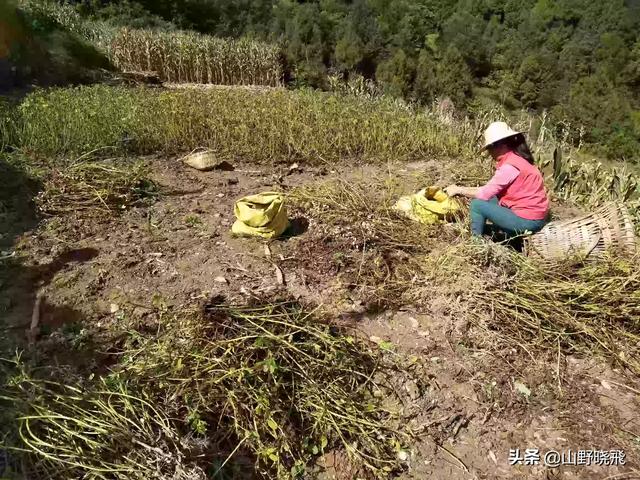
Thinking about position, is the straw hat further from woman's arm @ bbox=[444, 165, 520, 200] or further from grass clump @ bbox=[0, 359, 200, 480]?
grass clump @ bbox=[0, 359, 200, 480]

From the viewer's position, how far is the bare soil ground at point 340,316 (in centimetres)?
215

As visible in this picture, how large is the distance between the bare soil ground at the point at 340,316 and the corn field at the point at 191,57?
26.3 ft

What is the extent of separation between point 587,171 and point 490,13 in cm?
2431

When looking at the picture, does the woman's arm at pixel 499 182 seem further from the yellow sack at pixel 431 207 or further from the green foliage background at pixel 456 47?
the green foliage background at pixel 456 47

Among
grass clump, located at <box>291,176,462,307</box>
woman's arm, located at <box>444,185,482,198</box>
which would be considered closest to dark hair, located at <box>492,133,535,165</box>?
woman's arm, located at <box>444,185,482,198</box>

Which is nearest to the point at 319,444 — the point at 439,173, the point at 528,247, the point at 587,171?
the point at 528,247

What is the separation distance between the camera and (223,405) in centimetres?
199

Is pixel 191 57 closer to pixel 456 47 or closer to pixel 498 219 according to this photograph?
pixel 498 219

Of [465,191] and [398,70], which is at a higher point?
[465,191]

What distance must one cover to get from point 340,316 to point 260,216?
943 millimetres

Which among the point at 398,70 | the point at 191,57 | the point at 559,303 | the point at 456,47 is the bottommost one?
the point at 559,303

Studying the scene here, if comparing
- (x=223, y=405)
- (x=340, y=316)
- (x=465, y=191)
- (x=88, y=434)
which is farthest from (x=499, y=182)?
(x=88, y=434)

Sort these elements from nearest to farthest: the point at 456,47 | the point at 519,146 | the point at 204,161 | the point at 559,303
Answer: the point at 559,303 < the point at 519,146 < the point at 204,161 < the point at 456,47

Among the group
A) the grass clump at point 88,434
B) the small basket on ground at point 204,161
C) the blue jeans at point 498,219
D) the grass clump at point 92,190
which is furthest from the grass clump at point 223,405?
the small basket on ground at point 204,161
